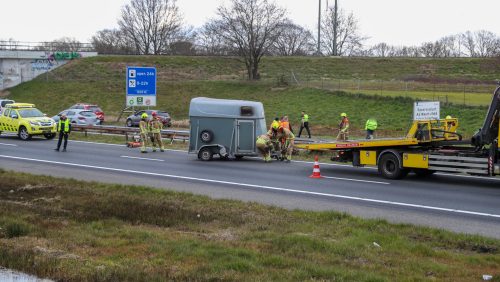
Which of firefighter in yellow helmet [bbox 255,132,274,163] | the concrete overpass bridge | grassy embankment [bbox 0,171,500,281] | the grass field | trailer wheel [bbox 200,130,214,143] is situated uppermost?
the concrete overpass bridge

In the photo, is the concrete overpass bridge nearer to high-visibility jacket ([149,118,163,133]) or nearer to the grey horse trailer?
high-visibility jacket ([149,118,163,133])

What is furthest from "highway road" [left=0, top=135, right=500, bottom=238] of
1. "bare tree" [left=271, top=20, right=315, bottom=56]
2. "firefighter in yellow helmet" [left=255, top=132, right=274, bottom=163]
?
"bare tree" [left=271, top=20, right=315, bottom=56]

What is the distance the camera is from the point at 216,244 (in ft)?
30.8

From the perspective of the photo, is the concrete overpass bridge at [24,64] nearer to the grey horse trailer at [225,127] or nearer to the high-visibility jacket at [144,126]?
the high-visibility jacket at [144,126]

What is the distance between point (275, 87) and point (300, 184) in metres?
41.3

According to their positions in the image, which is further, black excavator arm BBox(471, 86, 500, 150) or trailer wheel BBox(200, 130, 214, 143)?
trailer wheel BBox(200, 130, 214, 143)

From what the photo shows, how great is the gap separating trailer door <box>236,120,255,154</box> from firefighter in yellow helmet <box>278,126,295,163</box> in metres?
1.19

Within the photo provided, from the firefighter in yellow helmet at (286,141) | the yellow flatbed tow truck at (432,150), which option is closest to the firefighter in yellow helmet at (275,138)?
the firefighter in yellow helmet at (286,141)

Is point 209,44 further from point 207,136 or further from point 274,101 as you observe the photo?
point 207,136

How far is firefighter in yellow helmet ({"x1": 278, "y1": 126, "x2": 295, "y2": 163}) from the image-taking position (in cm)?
2445

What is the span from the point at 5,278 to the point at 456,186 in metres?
13.1

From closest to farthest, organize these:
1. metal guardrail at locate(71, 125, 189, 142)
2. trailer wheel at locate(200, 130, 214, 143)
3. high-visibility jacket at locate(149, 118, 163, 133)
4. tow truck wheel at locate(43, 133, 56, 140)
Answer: trailer wheel at locate(200, 130, 214, 143) < high-visibility jacket at locate(149, 118, 163, 133) < metal guardrail at locate(71, 125, 189, 142) < tow truck wheel at locate(43, 133, 56, 140)

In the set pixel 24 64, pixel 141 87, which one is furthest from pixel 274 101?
pixel 24 64

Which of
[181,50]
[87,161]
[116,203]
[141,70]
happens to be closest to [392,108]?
[141,70]
